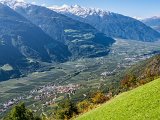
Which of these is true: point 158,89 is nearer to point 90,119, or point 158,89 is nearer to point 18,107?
point 90,119

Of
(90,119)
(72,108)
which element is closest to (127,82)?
(72,108)

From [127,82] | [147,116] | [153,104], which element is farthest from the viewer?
[127,82]

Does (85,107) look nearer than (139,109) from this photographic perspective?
No

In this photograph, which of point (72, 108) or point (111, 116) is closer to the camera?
point (111, 116)

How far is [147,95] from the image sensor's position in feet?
147

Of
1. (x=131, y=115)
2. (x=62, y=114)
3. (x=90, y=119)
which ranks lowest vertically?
(x=62, y=114)

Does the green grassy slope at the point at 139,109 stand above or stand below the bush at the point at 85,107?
above

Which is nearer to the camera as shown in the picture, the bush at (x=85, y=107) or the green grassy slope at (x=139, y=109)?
the green grassy slope at (x=139, y=109)

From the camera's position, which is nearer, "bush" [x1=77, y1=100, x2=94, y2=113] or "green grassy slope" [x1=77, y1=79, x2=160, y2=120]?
"green grassy slope" [x1=77, y1=79, x2=160, y2=120]

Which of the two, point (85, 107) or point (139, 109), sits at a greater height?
point (139, 109)

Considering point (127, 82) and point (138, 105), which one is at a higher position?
point (138, 105)

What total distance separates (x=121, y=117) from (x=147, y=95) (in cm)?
553

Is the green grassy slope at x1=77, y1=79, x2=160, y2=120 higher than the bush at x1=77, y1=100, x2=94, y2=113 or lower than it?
higher

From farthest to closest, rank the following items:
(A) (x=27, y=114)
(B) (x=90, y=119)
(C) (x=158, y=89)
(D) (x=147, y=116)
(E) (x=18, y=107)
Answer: (A) (x=27, y=114)
(E) (x=18, y=107)
(B) (x=90, y=119)
(C) (x=158, y=89)
(D) (x=147, y=116)
